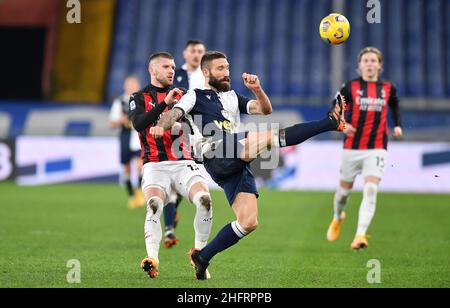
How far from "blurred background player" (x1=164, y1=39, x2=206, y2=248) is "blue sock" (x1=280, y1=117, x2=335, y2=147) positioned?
2588 millimetres

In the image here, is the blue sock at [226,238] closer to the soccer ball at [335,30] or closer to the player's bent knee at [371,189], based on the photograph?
the soccer ball at [335,30]

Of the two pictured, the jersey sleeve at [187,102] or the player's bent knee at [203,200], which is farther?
the player's bent knee at [203,200]

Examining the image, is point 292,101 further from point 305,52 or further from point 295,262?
point 295,262

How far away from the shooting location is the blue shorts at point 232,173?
7.76 metres

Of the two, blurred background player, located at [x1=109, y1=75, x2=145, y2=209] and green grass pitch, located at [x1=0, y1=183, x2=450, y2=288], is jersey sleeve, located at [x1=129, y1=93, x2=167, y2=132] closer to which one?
green grass pitch, located at [x1=0, y1=183, x2=450, y2=288]

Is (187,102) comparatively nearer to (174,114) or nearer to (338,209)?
(174,114)

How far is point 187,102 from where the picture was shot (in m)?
7.83

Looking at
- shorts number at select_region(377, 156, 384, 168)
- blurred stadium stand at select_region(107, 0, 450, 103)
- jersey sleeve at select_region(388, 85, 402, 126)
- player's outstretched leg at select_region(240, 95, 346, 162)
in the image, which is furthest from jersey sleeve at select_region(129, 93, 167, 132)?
blurred stadium stand at select_region(107, 0, 450, 103)

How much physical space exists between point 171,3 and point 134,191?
932 centimetres

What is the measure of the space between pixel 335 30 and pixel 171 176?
7.04 ft

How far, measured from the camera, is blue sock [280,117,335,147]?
756 cm

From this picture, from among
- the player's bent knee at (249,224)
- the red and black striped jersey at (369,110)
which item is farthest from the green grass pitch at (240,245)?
the red and black striped jersey at (369,110)

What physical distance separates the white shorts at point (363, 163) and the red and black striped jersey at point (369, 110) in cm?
7
